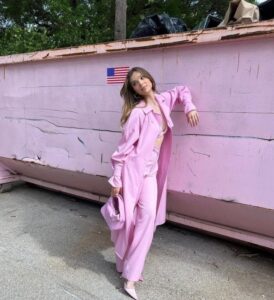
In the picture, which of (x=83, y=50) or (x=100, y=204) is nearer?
(x=83, y=50)

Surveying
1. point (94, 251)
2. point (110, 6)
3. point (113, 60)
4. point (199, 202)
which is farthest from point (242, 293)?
point (110, 6)

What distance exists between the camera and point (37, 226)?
3.62 metres

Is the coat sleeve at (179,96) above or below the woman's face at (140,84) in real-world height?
below

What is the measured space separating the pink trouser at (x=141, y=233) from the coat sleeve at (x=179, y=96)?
0.40m

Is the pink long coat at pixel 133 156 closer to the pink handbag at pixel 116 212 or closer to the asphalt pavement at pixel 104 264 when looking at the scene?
the pink handbag at pixel 116 212

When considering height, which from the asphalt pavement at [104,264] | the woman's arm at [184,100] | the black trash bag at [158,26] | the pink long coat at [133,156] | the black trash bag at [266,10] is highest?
the black trash bag at [266,10]

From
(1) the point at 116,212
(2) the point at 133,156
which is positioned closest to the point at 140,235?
(1) the point at 116,212

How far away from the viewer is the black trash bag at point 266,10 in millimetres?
2834


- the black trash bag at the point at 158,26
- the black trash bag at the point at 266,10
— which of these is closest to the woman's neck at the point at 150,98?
the black trash bag at the point at 158,26

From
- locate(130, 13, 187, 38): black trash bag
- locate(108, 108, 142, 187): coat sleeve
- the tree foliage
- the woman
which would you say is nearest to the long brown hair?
the woman

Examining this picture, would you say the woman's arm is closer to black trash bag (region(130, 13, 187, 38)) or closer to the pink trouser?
the pink trouser

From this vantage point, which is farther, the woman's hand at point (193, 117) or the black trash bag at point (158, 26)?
the black trash bag at point (158, 26)

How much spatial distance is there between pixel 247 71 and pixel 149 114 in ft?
Answer: 2.01

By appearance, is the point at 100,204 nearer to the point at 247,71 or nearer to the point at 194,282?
the point at 194,282
